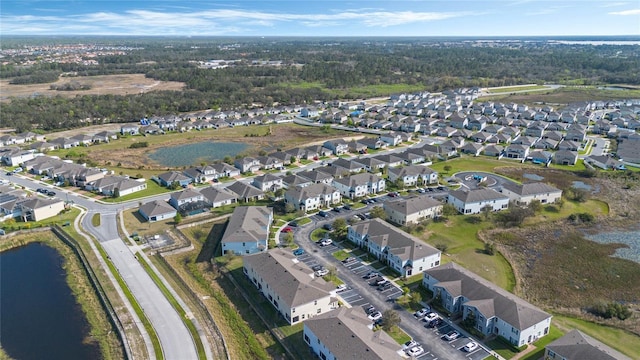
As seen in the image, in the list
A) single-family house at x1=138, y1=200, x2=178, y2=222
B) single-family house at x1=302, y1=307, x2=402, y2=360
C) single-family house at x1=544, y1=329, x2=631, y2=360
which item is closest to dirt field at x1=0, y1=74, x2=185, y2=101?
single-family house at x1=138, y1=200, x2=178, y2=222

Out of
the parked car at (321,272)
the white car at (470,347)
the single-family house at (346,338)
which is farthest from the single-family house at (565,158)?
the single-family house at (346,338)

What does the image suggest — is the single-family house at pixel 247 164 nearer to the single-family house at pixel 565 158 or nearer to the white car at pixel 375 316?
the white car at pixel 375 316

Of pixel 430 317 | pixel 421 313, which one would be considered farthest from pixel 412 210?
pixel 430 317

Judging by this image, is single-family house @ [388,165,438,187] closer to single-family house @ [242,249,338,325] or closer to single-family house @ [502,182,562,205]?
single-family house @ [502,182,562,205]

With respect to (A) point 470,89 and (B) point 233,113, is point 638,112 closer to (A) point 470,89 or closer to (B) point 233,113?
(A) point 470,89

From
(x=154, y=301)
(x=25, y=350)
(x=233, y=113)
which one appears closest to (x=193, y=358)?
(x=154, y=301)

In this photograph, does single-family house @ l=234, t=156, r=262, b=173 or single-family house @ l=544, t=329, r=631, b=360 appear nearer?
single-family house @ l=544, t=329, r=631, b=360
